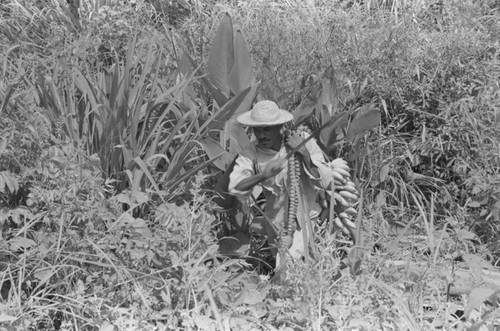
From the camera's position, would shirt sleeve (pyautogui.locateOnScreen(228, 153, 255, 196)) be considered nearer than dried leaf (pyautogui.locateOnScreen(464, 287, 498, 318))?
No

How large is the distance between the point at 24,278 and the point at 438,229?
89.2 inches

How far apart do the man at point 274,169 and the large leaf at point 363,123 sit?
72 centimetres

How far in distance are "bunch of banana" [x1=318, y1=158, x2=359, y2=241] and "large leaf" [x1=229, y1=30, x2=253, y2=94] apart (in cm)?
91

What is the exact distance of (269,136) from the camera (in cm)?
372

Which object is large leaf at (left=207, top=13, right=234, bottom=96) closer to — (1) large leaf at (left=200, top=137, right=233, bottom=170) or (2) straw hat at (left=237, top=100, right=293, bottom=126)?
(1) large leaf at (left=200, top=137, right=233, bottom=170)

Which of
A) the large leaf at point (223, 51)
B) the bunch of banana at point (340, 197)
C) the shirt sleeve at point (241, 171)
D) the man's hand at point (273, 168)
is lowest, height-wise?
the bunch of banana at point (340, 197)

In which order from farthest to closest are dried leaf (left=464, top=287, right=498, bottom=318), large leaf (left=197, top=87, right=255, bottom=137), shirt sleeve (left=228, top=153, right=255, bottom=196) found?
large leaf (left=197, top=87, right=255, bottom=137)
shirt sleeve (left=228, top=153, right=255, bottom=196)
dried leaf (left=464, top=287, right=498, bottom=318)

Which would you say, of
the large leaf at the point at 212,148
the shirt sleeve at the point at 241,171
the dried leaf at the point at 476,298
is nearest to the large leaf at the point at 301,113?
the large leaf at the point at 212,148

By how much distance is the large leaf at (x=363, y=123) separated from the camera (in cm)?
450

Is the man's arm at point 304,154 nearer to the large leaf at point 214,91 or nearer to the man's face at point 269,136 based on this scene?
the man's face at point 269,136

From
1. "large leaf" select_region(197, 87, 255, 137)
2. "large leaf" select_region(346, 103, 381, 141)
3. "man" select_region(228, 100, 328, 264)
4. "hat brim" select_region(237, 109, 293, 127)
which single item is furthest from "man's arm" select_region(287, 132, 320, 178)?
"large leaf" select_region(346, 103, 381, 141)

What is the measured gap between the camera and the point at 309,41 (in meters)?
5.20

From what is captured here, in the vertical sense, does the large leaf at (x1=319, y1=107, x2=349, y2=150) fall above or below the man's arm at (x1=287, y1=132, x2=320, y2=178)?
below

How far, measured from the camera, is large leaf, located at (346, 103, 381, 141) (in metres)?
4.50
